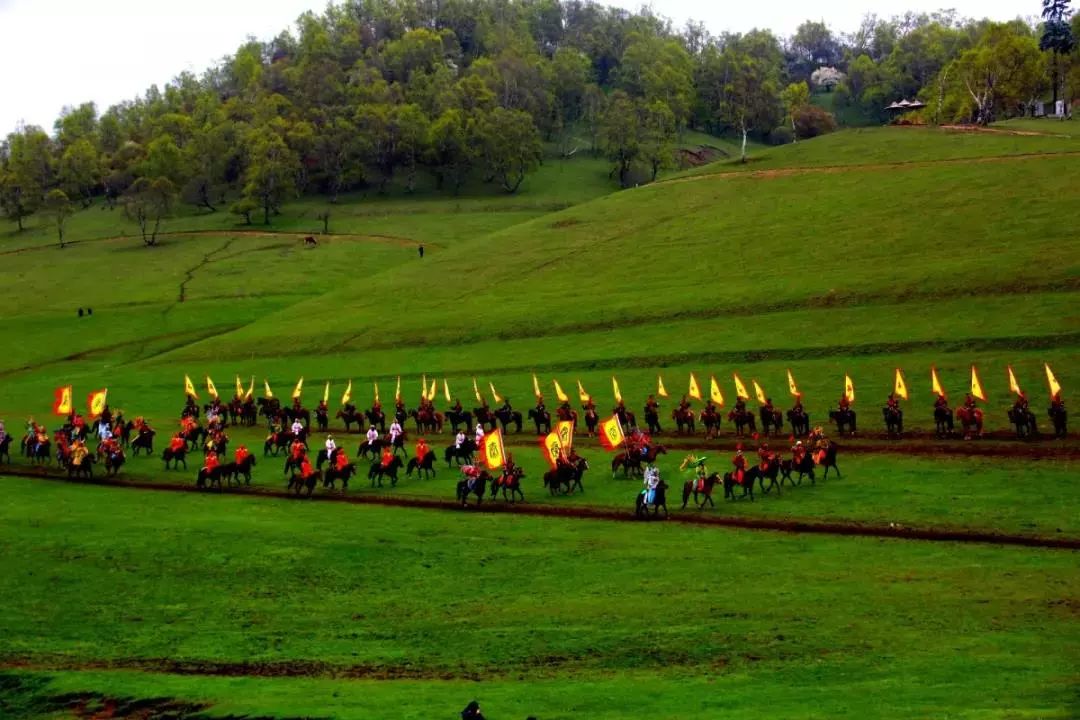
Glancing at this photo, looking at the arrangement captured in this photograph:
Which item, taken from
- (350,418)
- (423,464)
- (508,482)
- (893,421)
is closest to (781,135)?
(350,418)

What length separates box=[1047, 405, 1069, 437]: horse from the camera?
43.5 meters

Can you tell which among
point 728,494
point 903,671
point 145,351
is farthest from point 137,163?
point 903,671

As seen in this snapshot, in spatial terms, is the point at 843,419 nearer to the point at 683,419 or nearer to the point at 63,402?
the point at 683,419

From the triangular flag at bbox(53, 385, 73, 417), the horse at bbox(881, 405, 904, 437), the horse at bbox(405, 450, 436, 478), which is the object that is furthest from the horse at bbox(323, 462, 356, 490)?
the horse at bbox(881, 405, 904, 437)

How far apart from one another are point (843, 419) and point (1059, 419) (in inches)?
323

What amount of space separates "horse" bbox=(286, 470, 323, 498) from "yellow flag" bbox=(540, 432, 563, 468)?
8.55 meters

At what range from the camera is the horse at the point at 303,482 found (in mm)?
42281

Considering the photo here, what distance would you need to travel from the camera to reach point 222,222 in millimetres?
137625

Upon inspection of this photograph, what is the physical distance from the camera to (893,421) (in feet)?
154

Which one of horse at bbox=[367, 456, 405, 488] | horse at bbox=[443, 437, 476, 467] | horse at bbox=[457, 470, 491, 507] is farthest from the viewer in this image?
horse at bbox=[443, 437, 476, 467]

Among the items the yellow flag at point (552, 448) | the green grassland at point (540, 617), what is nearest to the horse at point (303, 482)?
the green grassland at point (540, 617)

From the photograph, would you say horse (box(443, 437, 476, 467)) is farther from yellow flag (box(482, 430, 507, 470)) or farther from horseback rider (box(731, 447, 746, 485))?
horseback rider (box(731, 447, 746, 485))

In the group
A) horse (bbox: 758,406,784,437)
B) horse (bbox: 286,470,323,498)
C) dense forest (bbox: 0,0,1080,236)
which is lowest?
horse (bbox: 286,470,323,498)

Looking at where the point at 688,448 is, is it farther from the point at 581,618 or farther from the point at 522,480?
the point at 581,618
